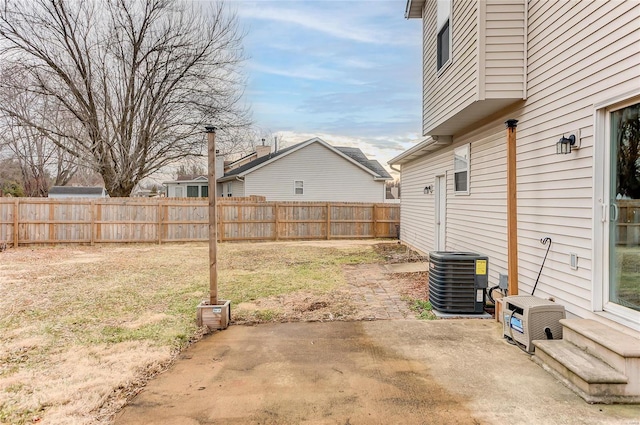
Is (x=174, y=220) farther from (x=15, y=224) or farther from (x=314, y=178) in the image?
(x=314, y=178)

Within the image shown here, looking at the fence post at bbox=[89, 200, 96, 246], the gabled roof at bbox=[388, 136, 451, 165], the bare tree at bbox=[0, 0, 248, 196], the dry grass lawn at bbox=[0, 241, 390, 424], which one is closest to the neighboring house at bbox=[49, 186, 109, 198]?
the bare tree at bbox=[0, 0, 248, 196]

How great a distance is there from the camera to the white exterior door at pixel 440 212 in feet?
27.3

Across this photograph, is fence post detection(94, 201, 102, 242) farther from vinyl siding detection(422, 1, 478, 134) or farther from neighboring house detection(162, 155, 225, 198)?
neighboring house detection(162, 155, 225, 198)

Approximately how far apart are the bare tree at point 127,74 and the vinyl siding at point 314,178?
3620 millimetres

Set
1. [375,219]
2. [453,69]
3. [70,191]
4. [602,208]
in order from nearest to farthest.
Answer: [602,208], [453,69], [375,219], [70,191]

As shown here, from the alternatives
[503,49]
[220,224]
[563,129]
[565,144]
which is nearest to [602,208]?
[565,144]

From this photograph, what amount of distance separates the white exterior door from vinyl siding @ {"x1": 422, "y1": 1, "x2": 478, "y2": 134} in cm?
173

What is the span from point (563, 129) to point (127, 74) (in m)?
17.1

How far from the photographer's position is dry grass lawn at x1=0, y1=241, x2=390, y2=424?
2928 mm

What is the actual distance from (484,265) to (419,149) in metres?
4.97

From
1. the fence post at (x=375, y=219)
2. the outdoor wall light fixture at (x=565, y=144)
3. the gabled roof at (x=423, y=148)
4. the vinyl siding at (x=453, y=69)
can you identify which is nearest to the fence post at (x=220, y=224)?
the fence post at (x=375, y=219)

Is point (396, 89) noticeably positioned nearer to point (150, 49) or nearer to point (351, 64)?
point (351, 64)

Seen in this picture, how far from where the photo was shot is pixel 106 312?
5.16 m

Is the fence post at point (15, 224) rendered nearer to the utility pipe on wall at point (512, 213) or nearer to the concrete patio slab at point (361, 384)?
the concrete patio slab at point (361, 384)
